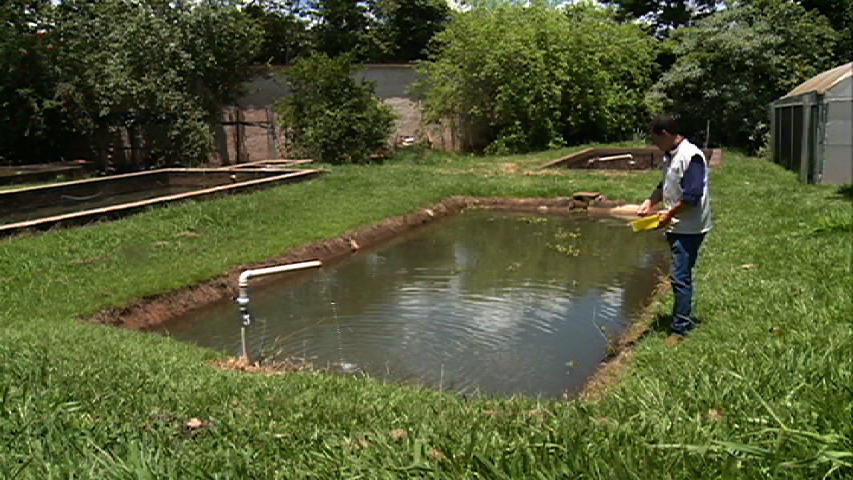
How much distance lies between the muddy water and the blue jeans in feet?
2.49

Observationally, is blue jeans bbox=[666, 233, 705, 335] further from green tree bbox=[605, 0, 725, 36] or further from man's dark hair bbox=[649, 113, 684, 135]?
green tree bbox=[605, 0, 725, 36]

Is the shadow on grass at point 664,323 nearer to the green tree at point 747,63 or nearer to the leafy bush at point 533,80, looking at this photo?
the leafy bush at point 533,80

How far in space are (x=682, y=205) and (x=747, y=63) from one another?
1939 cm

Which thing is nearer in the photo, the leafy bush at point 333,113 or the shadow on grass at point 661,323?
the shadow on grass at point 661,323

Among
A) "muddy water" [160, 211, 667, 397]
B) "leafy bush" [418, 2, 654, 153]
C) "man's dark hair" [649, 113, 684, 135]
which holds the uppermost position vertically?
"leafy bush" [418, 2, 654, 153]

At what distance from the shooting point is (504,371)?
18.6 feet

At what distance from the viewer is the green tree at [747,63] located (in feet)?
73.3

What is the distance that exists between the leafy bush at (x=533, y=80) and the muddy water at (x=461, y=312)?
12.3 metres

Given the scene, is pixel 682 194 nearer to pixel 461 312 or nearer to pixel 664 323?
pixel 664 323

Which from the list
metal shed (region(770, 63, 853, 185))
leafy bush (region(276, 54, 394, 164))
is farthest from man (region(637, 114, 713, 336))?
leafy bush (region(276, 54, 394, 164))

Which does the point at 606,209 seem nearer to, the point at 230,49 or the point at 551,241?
the point at 551,241

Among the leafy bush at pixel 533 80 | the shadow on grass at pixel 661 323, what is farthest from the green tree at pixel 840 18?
the shadow on grass at pixel 661 323

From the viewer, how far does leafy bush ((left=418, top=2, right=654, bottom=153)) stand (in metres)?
22.8

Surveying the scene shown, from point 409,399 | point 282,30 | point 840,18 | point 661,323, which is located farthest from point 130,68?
point 840,18
